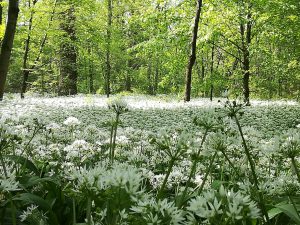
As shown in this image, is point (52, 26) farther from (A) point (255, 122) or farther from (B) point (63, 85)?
(A) point (255, 122)

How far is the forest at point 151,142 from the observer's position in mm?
1337

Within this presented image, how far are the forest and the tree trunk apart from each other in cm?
12

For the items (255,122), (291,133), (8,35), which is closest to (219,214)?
(291,133)

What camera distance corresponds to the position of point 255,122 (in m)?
11.2

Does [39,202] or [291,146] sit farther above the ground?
[291,146]

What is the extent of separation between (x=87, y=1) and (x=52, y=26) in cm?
248

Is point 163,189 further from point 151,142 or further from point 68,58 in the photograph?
point 68,58

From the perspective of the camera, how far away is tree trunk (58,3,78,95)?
78.0 feet

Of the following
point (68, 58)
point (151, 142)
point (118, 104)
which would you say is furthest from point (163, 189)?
point (68, 58)

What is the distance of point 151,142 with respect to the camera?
2143 mm

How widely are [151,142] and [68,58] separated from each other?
75.8ft

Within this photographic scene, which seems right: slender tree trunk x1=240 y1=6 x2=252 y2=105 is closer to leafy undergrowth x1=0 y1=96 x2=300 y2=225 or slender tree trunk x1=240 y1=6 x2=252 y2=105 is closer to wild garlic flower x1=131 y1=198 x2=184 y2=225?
leafy undergrowth x1=0 y1=96 x2=300 y2=225

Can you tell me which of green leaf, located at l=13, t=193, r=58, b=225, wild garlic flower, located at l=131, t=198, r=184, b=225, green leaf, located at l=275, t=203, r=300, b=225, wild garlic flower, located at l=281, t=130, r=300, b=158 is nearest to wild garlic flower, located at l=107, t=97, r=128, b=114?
green leaf, located at l=13, t=193, r=58, b=225

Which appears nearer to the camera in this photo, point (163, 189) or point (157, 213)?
point (157, 213)
